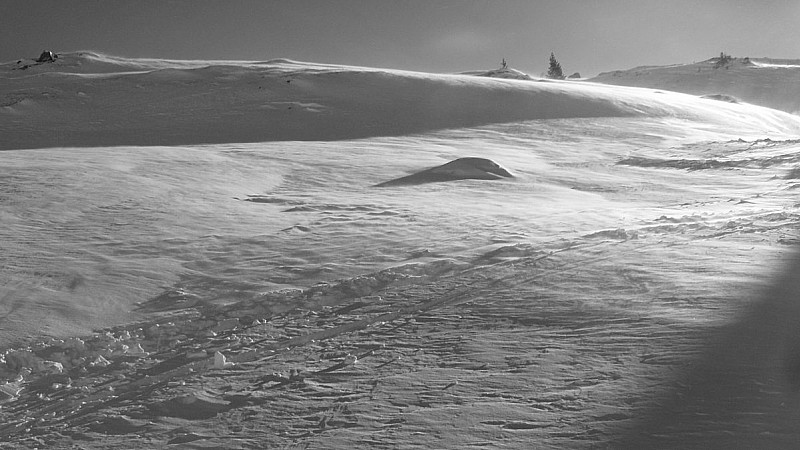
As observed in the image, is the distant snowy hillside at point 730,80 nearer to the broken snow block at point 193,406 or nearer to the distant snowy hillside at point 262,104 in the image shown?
the distant snowy hillside at point 262,104

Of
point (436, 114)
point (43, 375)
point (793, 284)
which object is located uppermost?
point (436, 114)

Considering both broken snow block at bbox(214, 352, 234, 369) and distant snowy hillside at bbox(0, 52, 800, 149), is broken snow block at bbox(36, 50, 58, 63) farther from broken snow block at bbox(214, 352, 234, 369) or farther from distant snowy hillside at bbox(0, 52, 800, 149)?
broken snow block at bbox(214, 352, 234, 369)

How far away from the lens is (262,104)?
1589cm

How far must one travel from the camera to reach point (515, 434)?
265 cm

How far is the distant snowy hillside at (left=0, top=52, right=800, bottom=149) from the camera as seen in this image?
45.0 ft

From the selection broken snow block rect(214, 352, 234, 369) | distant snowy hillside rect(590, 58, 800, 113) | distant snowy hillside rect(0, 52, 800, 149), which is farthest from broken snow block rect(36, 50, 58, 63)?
distant snowy hillside rect(590, 58, 800, 113)

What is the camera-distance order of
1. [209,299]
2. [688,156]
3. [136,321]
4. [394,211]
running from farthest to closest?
1. [688,156]
2. [394,211]
3. [209,299]
4. [136,321]

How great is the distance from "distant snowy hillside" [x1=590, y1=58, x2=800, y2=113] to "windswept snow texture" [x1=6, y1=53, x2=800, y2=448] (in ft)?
90.0

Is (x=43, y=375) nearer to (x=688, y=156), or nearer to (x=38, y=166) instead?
(x=38, y=166)

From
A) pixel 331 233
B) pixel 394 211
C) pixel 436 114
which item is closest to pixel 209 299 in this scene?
pixel 331 233

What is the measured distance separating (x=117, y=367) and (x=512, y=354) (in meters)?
1.78

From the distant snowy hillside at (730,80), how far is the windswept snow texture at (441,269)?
2744 cm

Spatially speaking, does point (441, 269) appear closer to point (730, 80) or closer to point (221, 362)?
point (221, 362)

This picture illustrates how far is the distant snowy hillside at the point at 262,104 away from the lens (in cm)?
1372
